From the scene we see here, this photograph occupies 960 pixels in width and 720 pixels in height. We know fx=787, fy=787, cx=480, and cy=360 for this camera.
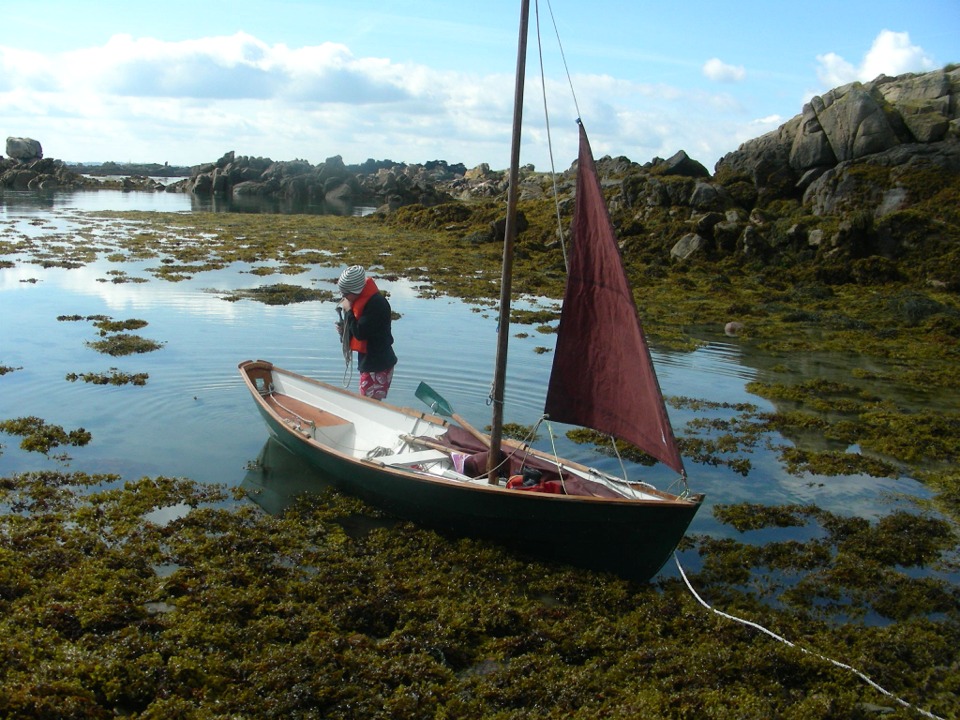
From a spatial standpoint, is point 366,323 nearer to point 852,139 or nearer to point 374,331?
point 374,331

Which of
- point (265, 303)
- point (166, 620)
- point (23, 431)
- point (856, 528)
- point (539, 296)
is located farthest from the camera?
point (539, 296)

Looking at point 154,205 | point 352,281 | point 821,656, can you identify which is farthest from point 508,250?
point 154,205

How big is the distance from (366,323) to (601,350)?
4.53m

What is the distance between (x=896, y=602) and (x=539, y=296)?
21.5 meters

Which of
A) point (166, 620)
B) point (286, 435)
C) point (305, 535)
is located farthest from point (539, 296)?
point (166, 620)

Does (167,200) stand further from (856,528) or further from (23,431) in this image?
(856,528)

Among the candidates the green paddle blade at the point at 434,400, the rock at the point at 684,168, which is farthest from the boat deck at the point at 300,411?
the rock at the point at 684,168

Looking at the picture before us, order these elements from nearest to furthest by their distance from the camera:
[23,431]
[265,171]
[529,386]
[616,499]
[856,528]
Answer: [616,499], [856,528], [23,431], [529,386], [265,171]

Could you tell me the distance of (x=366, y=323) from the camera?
12117 millimetres

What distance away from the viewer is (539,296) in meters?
29.5

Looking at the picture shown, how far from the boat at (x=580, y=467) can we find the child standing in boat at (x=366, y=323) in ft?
7.20

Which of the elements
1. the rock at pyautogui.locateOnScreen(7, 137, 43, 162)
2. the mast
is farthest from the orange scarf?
the rock at pyautogui.locateOnScreen(7, 137, 43, 162)

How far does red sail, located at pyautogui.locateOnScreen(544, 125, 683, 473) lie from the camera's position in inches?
329

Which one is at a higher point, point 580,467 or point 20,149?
point 20,149
